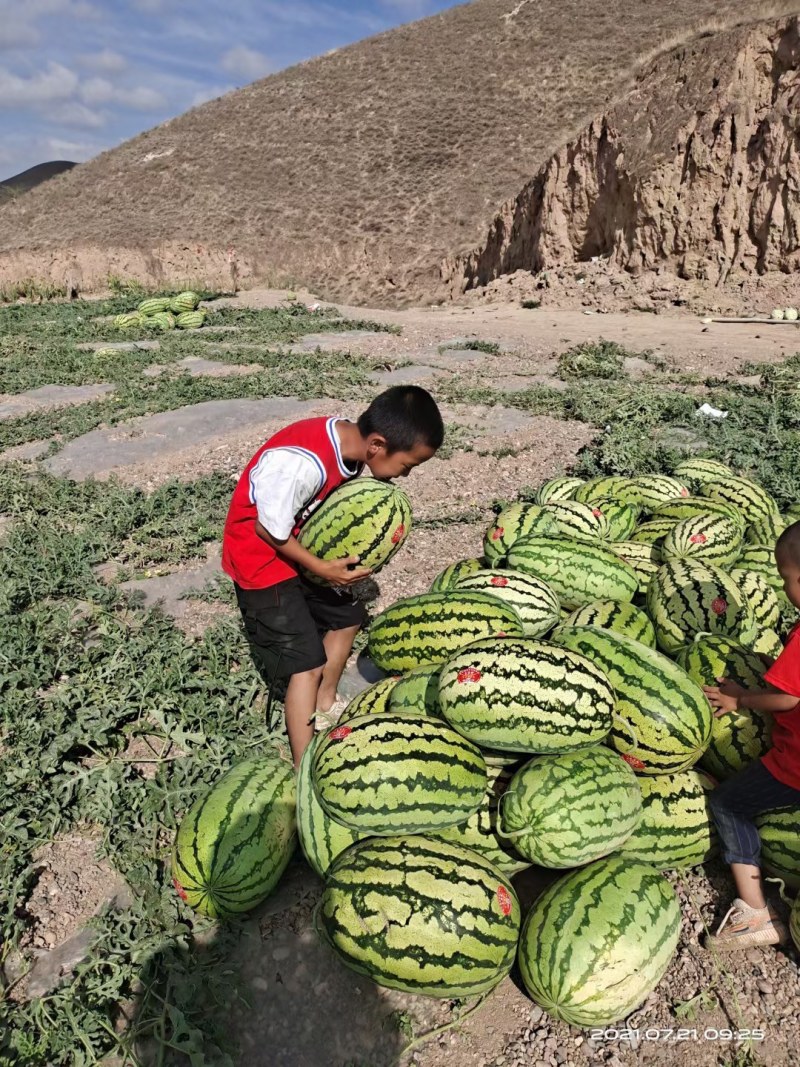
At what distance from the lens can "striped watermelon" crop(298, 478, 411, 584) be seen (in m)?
2.99

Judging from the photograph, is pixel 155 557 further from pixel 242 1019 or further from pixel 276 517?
pixel 242 1019

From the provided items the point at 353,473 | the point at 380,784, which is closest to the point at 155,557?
the point at 353,473

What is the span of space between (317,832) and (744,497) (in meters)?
3.16

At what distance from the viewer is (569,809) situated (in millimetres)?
2127

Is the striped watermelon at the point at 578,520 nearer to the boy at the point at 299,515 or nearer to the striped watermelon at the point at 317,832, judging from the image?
the boy at the point at 299,515

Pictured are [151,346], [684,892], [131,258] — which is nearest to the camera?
[684,892]

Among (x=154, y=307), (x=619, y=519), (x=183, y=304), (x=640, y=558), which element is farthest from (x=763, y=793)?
(x=183, y=304)

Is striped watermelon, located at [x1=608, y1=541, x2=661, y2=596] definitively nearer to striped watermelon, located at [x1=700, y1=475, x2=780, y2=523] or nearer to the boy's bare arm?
striped watermelon, located at [x1=700, y1=475, x2=780, y2=523]

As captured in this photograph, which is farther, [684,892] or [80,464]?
[80,464]

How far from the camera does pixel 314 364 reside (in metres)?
9.81

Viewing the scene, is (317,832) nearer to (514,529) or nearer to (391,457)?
(391,457)

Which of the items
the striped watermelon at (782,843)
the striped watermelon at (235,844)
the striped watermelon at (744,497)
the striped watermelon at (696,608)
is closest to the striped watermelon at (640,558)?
the striped watermelon at (696,608)

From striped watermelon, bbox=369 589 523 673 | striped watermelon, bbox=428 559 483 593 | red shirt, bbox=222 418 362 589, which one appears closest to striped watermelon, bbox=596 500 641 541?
striped watermelon, bbox=428 559 483 593

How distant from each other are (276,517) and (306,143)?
137 ft
